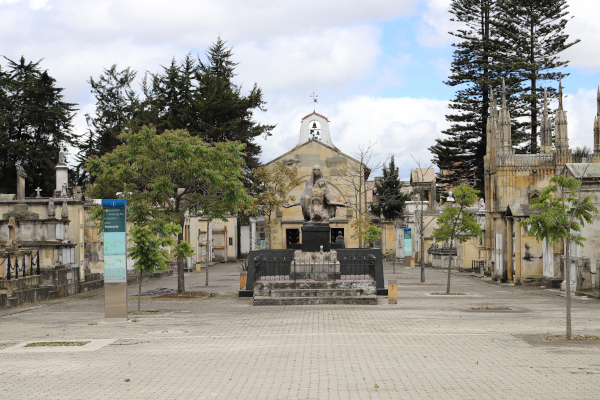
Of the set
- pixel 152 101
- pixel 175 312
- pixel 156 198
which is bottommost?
pixel 175 312

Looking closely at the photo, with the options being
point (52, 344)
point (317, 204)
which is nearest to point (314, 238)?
point (317, 204)

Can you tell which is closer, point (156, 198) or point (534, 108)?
point (156, 198)

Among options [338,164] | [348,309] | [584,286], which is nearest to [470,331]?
[348,309]

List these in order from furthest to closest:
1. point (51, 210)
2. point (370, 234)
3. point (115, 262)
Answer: point (370, 234), point (51, 210), point (115, 262)

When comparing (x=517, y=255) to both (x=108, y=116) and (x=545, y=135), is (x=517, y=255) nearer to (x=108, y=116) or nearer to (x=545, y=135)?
(x=545, y=135)

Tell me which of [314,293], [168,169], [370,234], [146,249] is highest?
[168,169]

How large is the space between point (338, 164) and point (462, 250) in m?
28.0

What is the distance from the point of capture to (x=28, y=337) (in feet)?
53.1

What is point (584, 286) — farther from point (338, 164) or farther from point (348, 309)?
point (338, 164)

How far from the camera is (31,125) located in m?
57.2

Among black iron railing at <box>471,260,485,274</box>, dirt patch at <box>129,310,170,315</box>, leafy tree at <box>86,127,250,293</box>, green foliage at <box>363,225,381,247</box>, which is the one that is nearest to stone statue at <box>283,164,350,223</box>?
leafy tree at <box>86,127,250,293</box>

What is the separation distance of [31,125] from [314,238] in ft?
125

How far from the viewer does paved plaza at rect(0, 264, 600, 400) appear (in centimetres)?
1028

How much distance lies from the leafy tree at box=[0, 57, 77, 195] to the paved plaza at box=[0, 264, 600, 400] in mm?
34238
